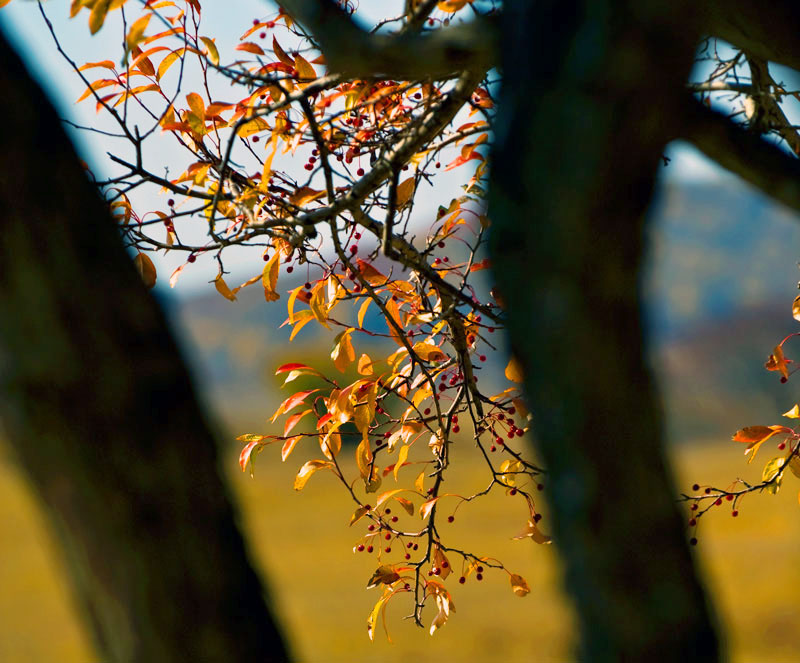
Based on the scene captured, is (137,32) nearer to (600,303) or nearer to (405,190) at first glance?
(405,190)

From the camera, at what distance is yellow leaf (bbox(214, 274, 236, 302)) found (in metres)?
2.45

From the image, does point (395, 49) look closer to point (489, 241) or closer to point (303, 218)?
point (489, 241)

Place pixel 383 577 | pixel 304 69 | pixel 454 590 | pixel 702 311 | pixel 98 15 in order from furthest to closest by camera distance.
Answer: pixel 702 311, pixel 454 590, pixel 383 577, pixel 304 69, pixel 98 15

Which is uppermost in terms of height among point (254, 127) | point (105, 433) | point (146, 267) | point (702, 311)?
point (702, 311)

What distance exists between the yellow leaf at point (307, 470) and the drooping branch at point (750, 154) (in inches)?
54.8

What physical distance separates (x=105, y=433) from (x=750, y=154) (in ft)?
3.83

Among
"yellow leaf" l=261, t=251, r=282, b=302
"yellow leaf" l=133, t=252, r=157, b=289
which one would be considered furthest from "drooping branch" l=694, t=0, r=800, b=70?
"yellow leaf" l=133, t=252, r=157, b=289

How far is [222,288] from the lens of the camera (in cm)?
254

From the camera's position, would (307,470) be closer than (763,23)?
No

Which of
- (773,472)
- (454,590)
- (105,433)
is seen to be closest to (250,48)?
(105,433)

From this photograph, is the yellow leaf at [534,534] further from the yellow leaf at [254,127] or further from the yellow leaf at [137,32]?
the yellow leaf at [137,32]

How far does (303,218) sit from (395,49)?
731 millimetres

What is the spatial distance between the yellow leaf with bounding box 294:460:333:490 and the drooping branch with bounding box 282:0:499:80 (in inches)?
52.6

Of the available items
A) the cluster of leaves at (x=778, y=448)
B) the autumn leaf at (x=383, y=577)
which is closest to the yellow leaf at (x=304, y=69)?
the autumn leaf at (x=383, y=577)
